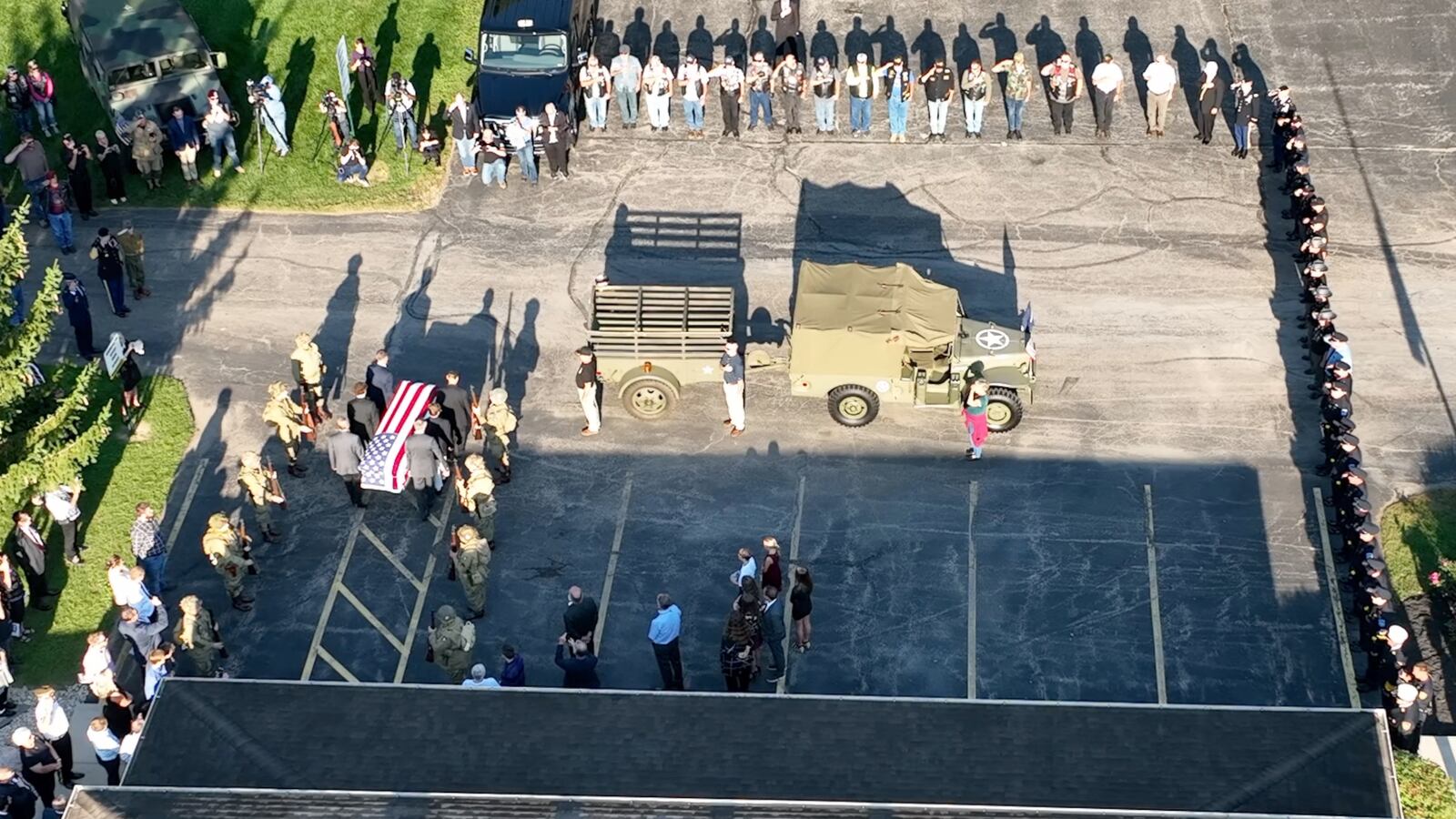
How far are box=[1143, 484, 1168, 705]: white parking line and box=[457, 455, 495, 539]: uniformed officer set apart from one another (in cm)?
851

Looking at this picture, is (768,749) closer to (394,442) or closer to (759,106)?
(394,442)

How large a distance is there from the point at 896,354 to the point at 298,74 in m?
14.6

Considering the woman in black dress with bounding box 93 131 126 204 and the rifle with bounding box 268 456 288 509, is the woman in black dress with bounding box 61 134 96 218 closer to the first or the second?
the woman in black dress with bounding box 93 131 126 204

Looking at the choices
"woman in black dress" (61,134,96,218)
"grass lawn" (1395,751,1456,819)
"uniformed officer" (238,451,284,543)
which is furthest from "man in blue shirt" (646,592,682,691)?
"woman in black dress" (61,134,96,218)

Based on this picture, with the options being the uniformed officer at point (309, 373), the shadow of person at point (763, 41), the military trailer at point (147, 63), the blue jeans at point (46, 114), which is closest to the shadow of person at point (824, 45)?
the shadow of person at point (763, 41)

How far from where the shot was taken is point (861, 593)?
77.1 ft

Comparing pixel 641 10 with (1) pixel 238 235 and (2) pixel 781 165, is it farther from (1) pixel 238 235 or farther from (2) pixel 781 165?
(1) pixel 238 235

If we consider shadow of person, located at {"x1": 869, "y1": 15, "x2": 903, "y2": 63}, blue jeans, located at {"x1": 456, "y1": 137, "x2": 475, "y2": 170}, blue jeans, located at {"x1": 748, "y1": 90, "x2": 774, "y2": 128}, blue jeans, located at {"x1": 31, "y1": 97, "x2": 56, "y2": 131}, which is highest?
shadow of person, located at {"x1": 869, "y1": 15, "x2": 903, "y2": 63}

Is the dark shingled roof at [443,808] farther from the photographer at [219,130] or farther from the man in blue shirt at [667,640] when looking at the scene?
the photographer at [219,130]

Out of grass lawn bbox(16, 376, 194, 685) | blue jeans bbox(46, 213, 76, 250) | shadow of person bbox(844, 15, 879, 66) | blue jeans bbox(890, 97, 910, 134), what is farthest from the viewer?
shadow of person bbox(844, 15, 879, 66)

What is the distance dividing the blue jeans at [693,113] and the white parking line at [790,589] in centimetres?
935

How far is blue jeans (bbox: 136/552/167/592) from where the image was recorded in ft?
75.5

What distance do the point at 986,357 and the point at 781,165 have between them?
7.60 meters

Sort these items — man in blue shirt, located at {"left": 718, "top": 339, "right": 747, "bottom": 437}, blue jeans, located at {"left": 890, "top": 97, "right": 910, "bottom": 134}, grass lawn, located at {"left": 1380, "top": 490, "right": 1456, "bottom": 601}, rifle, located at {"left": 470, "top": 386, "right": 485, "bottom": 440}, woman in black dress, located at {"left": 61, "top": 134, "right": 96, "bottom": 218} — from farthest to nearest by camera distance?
blue jeans, located at {"left": 890, "top": 97, "right": 910, "bottom": 134}
woman in black dress, located at {"left": 61, "top": 134, "right": 96, "bottom": 218}
rifle, located at {"left": 470, "top": 386, "right": 485, "bottom": 440}
man in blue shirt, located at {"left": 718, "top": 339, "right": 747, "bottom": 437}
grass lawn, located at {"left": 1380, "top": 490, "right": 1456, "bottom": 601}
